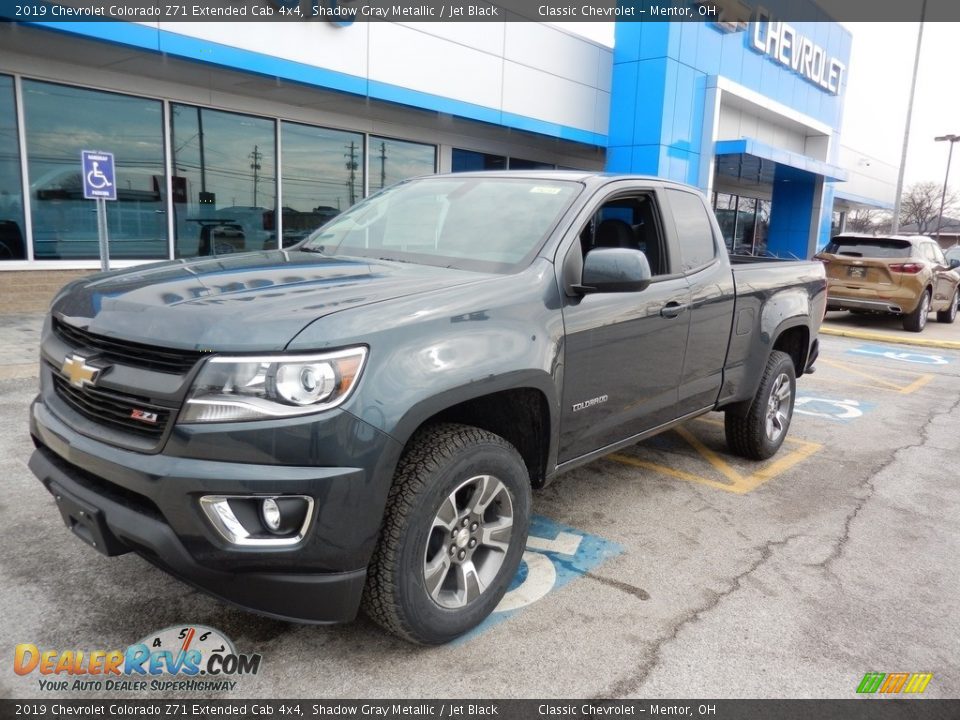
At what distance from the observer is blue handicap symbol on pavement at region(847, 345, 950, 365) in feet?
Answer: 33.4

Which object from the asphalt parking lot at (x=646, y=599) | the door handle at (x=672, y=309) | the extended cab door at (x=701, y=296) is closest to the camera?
the asphalt parking lot at (x=646, y=599)

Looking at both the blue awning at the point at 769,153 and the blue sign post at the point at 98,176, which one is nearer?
the blue sign post at the point at 98,176

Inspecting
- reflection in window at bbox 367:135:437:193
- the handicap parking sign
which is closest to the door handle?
the handicap parking sign

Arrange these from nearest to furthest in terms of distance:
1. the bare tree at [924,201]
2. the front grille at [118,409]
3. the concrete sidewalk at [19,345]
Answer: the front grille at [118,409] → the concrete sidewalk at [19,345] → the bare tree at [924,201]

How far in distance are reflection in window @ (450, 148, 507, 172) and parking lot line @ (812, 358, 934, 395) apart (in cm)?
844

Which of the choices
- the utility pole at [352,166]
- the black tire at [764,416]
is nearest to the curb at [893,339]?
the black tire at [764,416]

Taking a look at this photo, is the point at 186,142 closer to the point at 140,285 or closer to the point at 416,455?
the point at 140,285

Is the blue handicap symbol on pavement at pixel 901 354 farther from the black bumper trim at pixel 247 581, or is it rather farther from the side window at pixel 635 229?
the black bumper trim at pixel 247 581

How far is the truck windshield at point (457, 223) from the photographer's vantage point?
10.7 ft

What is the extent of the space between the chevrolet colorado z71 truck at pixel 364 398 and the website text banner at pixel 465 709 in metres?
0.28

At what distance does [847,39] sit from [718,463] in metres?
25.2

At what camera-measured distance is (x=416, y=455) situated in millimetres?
2504

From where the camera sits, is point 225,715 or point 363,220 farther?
point 363,220

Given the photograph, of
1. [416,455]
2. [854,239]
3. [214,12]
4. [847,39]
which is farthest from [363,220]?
[847,39]
